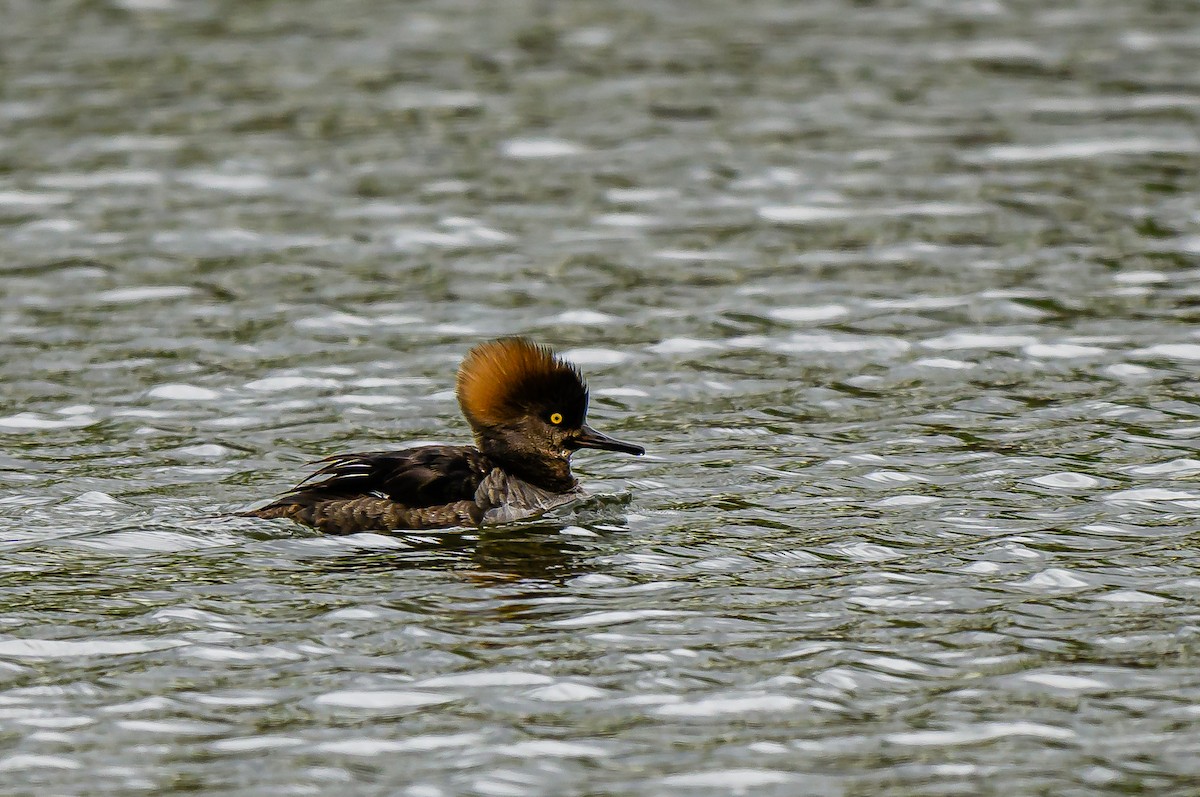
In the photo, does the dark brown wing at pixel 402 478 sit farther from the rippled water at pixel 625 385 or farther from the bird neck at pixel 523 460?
the bird neck at pixel 523 460

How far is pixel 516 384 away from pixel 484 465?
0.48m

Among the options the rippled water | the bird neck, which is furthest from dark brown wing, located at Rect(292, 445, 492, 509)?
the bird neck

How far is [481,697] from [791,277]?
26.7 ft

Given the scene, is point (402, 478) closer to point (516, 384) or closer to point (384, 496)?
point (384, 496)

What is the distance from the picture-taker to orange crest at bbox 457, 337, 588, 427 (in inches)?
421

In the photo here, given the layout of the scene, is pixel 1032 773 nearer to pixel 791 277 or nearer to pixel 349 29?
pixel 791 277

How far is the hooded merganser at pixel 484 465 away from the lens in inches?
401

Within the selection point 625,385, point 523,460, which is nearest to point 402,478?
point 523,460

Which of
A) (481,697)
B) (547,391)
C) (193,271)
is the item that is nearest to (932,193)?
(193,271)

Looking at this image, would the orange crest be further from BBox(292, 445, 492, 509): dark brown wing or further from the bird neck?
BBox(292, 445, 492, 509): dark brown wing

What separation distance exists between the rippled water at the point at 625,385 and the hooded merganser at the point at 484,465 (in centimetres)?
21

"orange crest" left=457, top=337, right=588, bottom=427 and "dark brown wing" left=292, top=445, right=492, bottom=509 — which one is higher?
"orange crest" left=457, top=337, right=588, bottom=427

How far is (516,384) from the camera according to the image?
10.7 metres

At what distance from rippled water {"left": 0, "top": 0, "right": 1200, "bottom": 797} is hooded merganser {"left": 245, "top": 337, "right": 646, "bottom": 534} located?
21 centimetres
